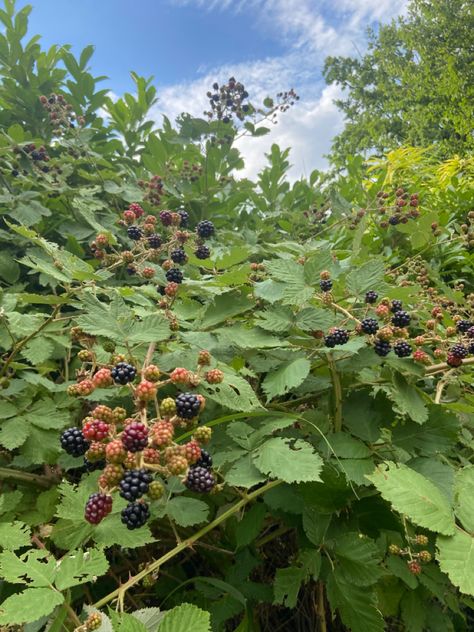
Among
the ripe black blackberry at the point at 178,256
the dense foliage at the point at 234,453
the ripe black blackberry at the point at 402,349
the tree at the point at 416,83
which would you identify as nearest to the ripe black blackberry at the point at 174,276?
the dense foliage at the point at 234,453

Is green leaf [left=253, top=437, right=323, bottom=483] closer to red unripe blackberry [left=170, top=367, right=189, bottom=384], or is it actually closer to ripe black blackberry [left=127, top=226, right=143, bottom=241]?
red unripe blackberry [left=170, top=367, right=189, bottom=384]

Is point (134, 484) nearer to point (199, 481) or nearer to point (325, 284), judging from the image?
point (199, 481)

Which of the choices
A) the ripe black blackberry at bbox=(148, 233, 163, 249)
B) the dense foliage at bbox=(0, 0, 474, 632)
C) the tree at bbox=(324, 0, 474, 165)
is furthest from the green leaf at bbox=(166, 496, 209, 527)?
the tree at bbox=(324, 0, 474, 165)

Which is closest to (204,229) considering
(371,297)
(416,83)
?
(371,297)

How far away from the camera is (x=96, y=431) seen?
86 centimetres

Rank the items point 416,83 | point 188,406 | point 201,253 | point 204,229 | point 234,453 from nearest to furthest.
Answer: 1. point 188,406
2. point 234,453
3. point 201,253
4. point 204,229
5. point 416,83

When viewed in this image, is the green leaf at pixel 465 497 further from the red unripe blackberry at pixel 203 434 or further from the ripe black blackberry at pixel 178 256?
the ripe black blackberry at pixel 178 256

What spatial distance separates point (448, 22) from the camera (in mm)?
22406

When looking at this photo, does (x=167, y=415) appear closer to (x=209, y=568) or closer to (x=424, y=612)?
(x=209, y=568)

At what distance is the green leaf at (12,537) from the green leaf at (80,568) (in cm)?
18

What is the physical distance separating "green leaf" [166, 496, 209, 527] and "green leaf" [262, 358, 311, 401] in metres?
0.31

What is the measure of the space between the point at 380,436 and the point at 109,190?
2189 mm

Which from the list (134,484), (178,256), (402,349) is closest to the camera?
(134,484)

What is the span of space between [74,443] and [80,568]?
0.24 meters
